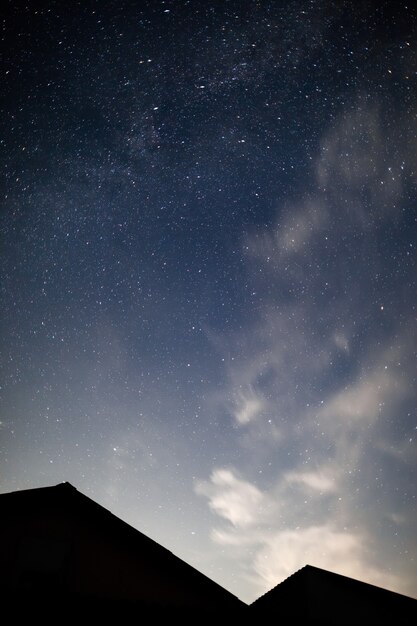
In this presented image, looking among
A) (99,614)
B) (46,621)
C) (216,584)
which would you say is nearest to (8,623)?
(46,621)

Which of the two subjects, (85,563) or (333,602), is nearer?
(85,563)

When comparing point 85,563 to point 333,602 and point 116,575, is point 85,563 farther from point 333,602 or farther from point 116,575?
point 333,602

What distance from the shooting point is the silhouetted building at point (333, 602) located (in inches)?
339

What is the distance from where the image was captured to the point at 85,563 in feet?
28.1

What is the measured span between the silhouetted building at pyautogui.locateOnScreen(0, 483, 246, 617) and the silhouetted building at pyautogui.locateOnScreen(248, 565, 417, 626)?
1.80m

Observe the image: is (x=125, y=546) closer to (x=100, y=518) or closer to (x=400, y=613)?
(x=100, y=518)

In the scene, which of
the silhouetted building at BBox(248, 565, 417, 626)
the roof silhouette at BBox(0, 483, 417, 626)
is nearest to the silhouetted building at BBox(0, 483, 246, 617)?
the roof silhouette at BBox(0, 483, 417, 626)

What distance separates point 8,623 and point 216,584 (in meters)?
5.15

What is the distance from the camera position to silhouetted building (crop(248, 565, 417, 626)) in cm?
860

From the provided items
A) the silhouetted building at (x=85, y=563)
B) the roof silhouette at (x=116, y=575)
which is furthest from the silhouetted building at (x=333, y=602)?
the silhouetted building at (x=85, y=563)

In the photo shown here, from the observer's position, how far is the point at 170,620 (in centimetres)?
750

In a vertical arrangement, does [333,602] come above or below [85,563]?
below

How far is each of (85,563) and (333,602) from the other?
258 inches

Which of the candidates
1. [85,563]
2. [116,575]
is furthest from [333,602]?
[85,563]
